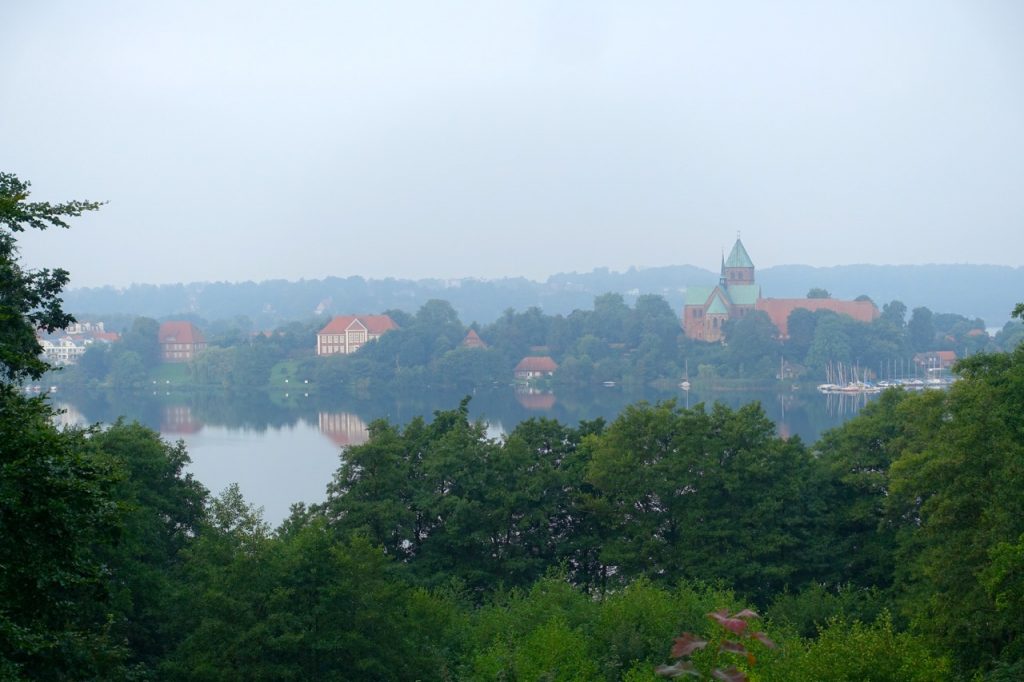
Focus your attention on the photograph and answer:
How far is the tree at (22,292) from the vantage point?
6730 mm

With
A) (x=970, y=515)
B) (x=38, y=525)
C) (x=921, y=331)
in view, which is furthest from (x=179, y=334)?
(x=38, y=525)

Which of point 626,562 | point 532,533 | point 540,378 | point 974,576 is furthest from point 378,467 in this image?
point 540,378

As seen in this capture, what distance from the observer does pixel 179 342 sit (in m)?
94.1

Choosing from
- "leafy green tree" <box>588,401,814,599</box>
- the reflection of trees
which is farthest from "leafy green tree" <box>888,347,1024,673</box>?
the reflection of trees

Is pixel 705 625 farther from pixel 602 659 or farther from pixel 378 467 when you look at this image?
pixel 378 467

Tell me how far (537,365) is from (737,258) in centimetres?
2626

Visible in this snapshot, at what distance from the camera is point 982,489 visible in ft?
40.2

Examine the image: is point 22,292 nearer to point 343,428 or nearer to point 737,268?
point 343,428

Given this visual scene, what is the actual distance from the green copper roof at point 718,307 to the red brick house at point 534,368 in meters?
15.8

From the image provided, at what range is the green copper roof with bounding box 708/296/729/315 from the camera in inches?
3725

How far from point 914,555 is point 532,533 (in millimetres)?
5328

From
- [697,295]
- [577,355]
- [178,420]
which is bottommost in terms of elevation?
[178,420]

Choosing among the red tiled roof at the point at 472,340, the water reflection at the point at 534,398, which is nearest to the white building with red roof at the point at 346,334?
the red tiled roof at the point at 472,340

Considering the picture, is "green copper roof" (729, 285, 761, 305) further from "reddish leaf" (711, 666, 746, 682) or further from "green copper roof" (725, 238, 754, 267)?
"reddish leaf" (711, 666, 746, 682)
